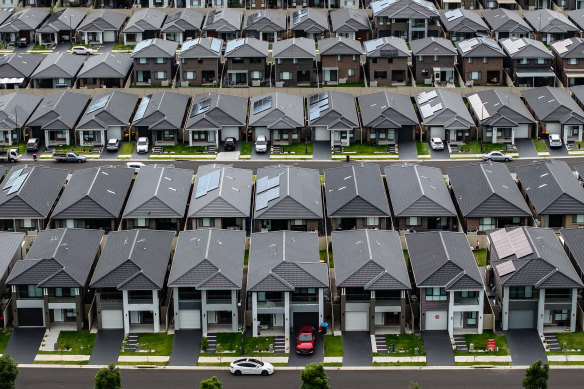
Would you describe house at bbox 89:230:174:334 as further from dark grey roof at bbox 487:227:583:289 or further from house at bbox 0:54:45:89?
house at bbox 0:54:45:89

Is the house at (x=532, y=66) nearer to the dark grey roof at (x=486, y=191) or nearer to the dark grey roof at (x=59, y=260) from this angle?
the dark grey roof at (x=486, y=191)

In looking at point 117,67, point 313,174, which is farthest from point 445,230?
point 117,67

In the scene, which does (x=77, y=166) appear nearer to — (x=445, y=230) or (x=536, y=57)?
(x=445, y=230)

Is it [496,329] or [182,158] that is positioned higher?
[182,158]

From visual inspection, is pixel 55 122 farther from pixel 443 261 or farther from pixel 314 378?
pixel 314 378

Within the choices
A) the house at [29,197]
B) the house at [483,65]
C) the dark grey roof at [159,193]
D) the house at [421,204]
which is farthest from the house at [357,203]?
the house at [483,65]
